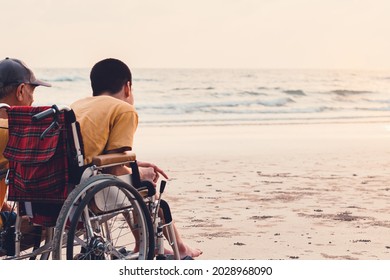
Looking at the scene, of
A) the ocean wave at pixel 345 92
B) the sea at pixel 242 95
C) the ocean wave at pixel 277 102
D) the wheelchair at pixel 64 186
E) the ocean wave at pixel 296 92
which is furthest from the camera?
the ocean wave at pixel 345 92

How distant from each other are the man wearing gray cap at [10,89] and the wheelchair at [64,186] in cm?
10

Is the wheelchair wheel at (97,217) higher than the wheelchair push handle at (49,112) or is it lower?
lower

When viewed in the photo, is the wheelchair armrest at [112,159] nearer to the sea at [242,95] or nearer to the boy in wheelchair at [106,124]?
the boy in wheelchair at [106,124]

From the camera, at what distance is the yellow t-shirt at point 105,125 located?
339 centimetres

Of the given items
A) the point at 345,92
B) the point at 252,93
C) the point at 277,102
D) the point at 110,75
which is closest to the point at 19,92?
the point at 110,75

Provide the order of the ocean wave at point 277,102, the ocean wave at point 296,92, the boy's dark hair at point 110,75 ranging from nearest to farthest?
the boy's dark hair at point 110,75 < the ocean wave at point 277,102 < the ocean wave at point 296,92

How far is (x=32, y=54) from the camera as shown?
137 ft

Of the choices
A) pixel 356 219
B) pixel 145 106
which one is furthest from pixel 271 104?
pixel 356 219

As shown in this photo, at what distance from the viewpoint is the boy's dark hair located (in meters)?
3.62

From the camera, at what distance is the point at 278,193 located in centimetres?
706

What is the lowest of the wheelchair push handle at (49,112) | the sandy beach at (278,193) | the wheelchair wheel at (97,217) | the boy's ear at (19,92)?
the sandy beach at (278,193)

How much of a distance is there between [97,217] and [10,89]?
0.71 meters

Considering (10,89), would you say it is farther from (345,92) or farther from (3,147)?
(345,92)

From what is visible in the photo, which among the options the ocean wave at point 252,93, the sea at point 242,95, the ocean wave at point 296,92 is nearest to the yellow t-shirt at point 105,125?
the sea at point 242,95
